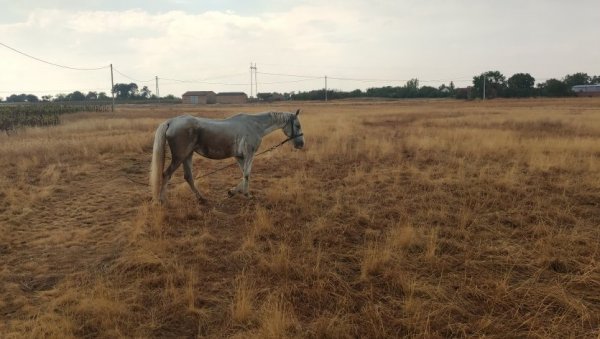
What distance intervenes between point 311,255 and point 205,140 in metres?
3.34

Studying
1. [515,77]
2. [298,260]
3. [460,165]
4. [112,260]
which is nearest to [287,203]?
[298,260]

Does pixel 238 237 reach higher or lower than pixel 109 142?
lower

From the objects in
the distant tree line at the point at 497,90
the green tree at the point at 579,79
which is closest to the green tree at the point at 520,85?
the distant tree line at the point at 497,90

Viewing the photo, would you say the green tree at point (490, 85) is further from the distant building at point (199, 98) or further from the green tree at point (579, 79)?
the distant building at point (199, 98)

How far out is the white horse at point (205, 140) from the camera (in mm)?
6945

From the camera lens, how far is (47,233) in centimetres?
607

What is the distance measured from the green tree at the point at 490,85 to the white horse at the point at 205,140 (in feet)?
262

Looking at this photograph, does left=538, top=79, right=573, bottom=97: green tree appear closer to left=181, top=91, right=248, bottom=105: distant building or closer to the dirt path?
left=181, top=91, right=248, bottom=105: distant building

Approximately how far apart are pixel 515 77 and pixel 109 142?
285 feet

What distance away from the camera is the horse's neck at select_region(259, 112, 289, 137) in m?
7.85

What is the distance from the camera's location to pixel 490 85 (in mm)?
79125

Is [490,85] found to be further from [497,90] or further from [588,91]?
[588,91]

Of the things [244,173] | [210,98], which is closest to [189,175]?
[244,173]

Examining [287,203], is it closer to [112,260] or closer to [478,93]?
[112,260]
